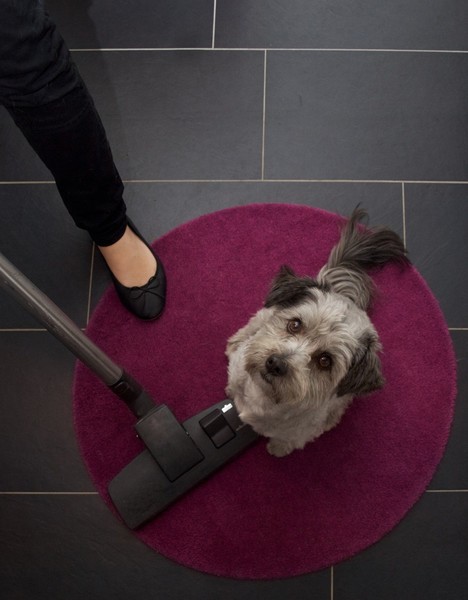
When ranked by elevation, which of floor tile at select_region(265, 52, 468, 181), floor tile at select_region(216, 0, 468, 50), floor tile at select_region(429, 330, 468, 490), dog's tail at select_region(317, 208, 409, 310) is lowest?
floor tile at select_region(429, 330, 468, 490)

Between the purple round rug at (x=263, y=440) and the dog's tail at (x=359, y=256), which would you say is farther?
the purple round rug at (x=263, y=440)

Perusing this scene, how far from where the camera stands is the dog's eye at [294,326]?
129cm

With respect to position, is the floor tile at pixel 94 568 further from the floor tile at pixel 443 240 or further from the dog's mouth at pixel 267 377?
the floor tile at pixel 443 240

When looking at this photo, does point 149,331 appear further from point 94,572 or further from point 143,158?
point 94,572

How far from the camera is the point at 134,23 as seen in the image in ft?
6.59

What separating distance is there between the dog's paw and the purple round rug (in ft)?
0.14

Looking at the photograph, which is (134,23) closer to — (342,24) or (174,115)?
(174,115)

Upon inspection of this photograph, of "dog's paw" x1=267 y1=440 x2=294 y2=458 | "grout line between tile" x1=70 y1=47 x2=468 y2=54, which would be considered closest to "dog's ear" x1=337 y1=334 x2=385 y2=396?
"dog's paw" x1=267 y1=440 x2=294 y2=458

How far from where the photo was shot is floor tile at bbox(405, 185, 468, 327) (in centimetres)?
183

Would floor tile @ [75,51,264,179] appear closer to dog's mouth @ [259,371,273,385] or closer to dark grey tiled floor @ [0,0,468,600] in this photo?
dark grey tiled floor @ [0,0,468,600]

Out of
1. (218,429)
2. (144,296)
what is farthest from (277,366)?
(144,296)

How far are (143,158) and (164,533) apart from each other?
118 centimetres

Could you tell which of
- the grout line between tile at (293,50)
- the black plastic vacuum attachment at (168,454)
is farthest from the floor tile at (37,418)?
the grout line between tile at (293,50)

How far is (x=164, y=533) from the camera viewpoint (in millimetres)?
1640
